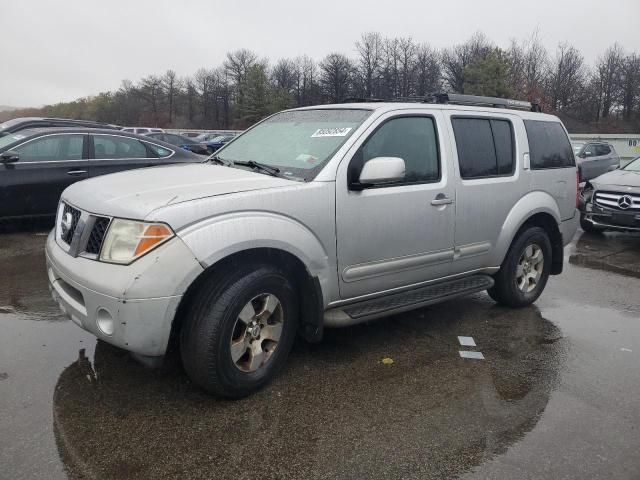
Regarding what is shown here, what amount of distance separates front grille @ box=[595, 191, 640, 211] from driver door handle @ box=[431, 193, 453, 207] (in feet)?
19.6

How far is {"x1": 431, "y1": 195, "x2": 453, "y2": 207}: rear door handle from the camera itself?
13.5 ft

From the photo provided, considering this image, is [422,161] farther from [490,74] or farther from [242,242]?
[490,74]

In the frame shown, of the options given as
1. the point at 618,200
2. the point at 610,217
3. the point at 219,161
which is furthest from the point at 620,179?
the point at 219,161

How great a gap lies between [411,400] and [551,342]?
1.75m

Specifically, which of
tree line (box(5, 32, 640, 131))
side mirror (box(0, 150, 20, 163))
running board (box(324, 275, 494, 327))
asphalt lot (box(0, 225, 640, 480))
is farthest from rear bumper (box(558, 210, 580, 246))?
tree line (box(5, 32, 640, 131))

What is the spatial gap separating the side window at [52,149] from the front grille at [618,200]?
8.49m

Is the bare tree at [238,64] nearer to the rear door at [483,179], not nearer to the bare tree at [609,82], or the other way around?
the bare tree at [609,82]

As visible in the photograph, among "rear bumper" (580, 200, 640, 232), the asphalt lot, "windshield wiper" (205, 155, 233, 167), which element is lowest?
the asphalt lot

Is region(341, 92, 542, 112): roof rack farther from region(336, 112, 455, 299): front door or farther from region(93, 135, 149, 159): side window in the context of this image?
region(93, 135, 149, 159): side window

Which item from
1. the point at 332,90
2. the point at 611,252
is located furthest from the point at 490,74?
the point at 611,252

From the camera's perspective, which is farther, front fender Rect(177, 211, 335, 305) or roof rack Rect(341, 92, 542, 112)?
roof rack Rect(341, 92, 542, 112)

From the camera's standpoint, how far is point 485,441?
294 cm

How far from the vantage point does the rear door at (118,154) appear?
8.16 m

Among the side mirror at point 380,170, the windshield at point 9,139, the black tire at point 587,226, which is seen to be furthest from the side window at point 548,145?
the windshield at point 9,139
